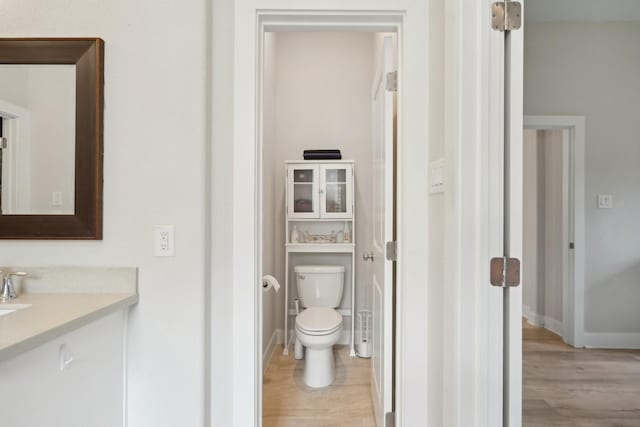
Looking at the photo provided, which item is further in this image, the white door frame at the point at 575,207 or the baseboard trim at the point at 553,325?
the baseboard trim at the point at 553,325

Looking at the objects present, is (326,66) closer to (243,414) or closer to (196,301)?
(196,301)

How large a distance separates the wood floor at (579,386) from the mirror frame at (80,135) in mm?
2406

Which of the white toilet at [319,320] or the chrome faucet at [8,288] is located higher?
the chrome faucet at [8,288]

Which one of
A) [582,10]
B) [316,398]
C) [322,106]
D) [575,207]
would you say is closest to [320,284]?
[316,398]

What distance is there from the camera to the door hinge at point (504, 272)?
3.49ft

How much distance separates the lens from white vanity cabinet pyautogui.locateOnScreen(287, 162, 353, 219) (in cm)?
304

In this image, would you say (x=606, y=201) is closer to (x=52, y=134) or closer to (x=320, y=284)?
(x=320, y=284)

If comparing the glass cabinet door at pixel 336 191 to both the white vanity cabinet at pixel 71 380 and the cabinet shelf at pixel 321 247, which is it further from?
the white vanity cabinet at pixel 71 380

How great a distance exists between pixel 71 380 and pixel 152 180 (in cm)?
70

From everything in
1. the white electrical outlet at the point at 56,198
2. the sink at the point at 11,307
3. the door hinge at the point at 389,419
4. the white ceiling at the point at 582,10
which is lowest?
the door hinge at the point at 389,419

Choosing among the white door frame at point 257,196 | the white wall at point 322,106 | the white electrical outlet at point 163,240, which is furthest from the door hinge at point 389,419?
the white wall at point 322,106

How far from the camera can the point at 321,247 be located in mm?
3078

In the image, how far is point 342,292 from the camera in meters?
3.14

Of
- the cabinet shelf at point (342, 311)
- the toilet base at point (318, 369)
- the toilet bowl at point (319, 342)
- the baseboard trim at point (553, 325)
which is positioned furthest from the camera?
the baseboard trim at point (553, 325)
